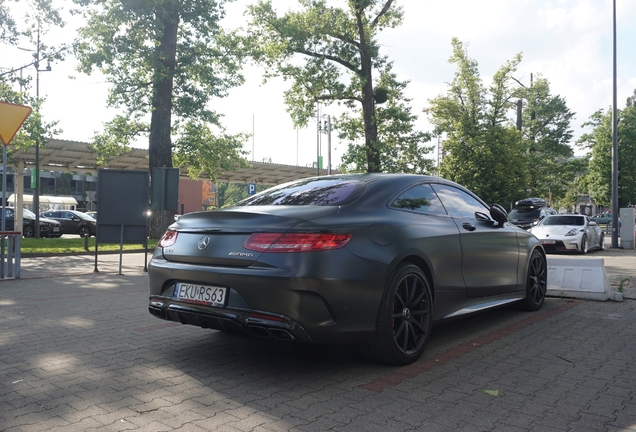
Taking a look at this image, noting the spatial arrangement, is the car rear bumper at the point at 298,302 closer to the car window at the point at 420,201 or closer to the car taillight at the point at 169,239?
the car taillight at the point at 169,239

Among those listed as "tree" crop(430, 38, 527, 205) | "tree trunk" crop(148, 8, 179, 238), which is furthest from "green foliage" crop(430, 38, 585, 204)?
"tree trunk" crop(148, 8, 179, 238)

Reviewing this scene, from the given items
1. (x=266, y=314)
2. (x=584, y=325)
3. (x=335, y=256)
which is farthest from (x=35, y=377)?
(x=584, y=325)

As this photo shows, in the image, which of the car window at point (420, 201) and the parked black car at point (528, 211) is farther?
the parked black car at point (528, 211)

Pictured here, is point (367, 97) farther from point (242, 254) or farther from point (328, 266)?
point (328, 266)

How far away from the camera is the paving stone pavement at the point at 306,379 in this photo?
3.36m

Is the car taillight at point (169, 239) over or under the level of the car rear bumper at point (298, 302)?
over

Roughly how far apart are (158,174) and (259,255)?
437 inches

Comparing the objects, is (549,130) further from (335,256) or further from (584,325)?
(335,256)

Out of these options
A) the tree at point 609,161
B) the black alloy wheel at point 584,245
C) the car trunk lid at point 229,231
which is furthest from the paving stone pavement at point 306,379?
the tree at point 609,161

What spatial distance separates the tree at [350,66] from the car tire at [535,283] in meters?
14.9

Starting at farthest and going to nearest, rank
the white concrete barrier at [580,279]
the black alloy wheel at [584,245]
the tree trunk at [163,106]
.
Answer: the tree trunk at [163,106] → the black alloy wheel at [584,245] → the white concrete barrier at [580,279]

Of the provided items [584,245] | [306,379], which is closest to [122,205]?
[306,379]

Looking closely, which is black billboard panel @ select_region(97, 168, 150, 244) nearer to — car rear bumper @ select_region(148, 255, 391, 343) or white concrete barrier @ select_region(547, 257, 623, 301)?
white concrete barrier @ select_region(547, 257, 623, 301)

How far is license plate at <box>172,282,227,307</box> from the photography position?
13.7ft
